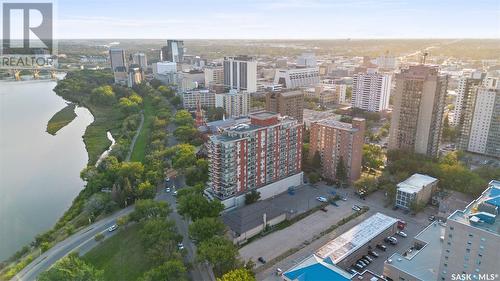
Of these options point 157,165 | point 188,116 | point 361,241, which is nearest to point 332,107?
point 188,116

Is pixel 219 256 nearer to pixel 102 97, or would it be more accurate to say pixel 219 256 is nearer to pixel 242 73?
pixel 102 97

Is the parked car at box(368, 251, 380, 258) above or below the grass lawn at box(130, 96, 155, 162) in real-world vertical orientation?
below

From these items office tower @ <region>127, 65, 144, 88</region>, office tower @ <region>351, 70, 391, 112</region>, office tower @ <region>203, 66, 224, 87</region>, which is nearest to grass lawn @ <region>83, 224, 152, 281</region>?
office tower @ <region>351, 70, 391, 112</region>

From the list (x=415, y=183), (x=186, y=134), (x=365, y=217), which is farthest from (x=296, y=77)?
(x=365, y=217)

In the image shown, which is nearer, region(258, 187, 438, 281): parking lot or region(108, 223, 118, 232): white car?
region(258, 187, 438, 281): parking lot

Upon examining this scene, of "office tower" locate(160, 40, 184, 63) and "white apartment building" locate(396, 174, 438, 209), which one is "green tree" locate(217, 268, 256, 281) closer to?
"white apartment building" locate(396, 174, 438, 209)

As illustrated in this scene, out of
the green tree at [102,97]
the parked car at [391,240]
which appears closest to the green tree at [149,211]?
the parked car at [391,240]

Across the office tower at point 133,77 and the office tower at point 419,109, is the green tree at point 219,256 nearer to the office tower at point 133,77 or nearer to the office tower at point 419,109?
the office tower at point 419,109
